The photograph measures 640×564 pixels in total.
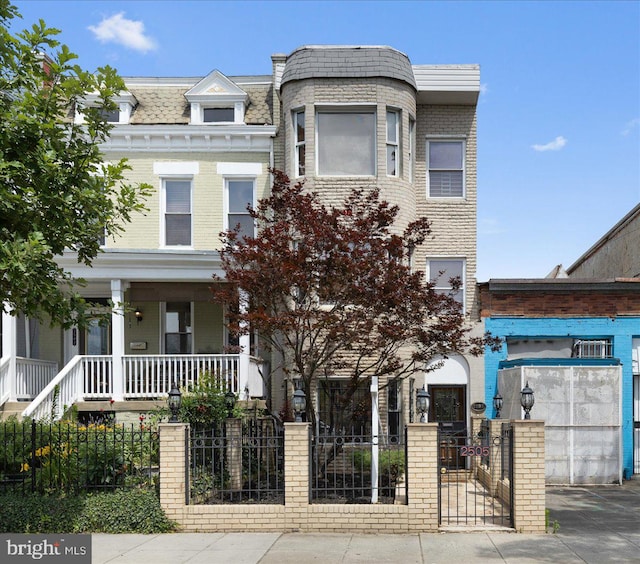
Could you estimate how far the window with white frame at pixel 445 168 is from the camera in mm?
20062

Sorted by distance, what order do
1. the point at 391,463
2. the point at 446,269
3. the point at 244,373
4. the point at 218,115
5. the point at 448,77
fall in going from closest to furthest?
the point at 391,463 < the point at 244,373 < the point at 448,77 < the point at 446,269 < the point at 218,115

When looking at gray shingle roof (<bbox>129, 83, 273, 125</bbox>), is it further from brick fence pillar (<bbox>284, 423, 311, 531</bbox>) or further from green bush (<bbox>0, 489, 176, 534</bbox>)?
green bush (<bbox>0, 489, 176, 534</bbox>)

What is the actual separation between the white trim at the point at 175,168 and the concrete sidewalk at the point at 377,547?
10659 mm

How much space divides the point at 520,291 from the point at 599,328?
2210mm

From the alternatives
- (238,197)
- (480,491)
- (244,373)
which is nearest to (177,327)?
(238,197)

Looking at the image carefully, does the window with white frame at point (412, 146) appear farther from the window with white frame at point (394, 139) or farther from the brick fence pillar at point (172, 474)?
the brick fence pillar at point (172, 474)

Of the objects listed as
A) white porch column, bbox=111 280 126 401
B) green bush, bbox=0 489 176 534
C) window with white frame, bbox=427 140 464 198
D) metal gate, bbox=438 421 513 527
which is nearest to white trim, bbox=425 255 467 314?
window with white frame, bbox=427 140 464 198

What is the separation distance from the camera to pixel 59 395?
16.8 meters

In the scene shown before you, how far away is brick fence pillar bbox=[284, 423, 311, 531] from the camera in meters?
11.9

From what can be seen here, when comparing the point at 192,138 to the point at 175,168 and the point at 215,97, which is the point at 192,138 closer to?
the point at 175,168

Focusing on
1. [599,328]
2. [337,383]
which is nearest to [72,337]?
[337,383]

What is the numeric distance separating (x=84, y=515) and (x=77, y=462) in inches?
38.3

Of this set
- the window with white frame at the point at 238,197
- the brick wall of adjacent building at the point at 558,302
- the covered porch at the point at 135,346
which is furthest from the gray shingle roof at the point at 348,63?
the brick wall of adjacent building at the point at 558,302

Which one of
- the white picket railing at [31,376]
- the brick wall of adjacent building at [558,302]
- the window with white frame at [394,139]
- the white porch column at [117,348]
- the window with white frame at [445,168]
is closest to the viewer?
the white porch column at [117,348]
